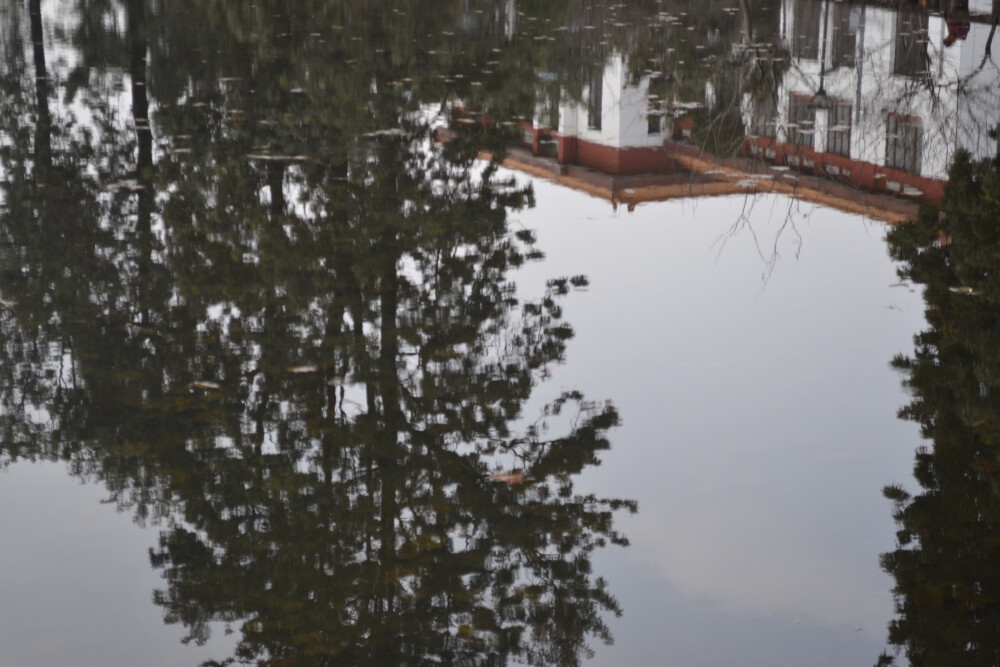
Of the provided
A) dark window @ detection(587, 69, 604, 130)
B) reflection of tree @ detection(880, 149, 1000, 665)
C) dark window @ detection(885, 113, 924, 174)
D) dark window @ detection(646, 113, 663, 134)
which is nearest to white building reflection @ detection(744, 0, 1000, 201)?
dark window @ detection(885, 113, 924, 174)

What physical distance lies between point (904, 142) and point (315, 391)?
34.2ft

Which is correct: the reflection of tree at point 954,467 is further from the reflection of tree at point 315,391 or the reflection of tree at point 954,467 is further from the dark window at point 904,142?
the dark window at point 904,142

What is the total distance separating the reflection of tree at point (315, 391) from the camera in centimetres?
500

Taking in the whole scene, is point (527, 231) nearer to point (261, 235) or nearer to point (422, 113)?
point (261, 235)

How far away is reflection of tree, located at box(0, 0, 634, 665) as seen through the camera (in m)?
5.00

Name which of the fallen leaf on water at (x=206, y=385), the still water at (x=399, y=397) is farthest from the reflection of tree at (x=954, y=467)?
the fallen leaf on water at (x=206, y=385)

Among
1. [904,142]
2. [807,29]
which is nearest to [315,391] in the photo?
[904,142]

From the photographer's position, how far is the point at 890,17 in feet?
99.5

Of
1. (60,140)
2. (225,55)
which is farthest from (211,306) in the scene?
(225,55)

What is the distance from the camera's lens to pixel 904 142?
14828 mm

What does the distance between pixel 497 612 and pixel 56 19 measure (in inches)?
1150

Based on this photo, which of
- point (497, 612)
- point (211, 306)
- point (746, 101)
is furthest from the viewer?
point (746, 101)

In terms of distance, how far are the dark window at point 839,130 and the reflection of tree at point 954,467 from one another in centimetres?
564

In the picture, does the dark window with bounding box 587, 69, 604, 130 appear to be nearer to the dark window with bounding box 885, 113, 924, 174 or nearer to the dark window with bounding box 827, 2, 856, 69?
the dark window with bounding box 827, 2, 856, 69
